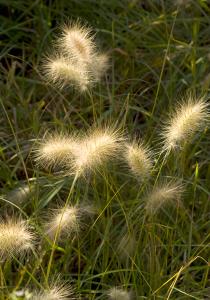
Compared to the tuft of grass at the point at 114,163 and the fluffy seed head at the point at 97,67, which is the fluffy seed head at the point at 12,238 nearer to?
the tuft of grass at the point at 114,163

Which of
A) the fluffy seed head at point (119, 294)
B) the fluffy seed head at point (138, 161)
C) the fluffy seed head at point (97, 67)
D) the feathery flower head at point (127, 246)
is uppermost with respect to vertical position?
the fluffy seed head at point (97, 67)

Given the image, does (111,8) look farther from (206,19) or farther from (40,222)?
(40,222)

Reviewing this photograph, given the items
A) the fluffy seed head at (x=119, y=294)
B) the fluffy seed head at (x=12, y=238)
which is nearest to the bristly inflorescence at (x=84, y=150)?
the fluffy seed head at (x=12, y=238)

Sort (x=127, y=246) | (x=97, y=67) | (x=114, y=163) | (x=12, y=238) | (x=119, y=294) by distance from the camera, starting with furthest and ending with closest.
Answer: (x=114, y=163) < (x=97, y=67) < (x=127, y=246) < (x=119, y=294) < (x=12, y=238)

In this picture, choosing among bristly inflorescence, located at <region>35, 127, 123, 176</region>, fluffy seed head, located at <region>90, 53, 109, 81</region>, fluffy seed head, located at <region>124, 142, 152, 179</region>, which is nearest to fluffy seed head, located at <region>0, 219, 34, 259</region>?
bristly inflorescence, located at <region>35, 127, 123, 176</region>

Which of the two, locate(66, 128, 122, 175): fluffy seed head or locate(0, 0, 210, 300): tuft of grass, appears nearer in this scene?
locate(66, 128, 122, 175): fluffy seed head

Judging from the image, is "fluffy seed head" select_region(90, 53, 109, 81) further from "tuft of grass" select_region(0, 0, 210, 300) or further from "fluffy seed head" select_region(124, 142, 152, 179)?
"fluffy seed head" select_region(124, 142, 152, 179)

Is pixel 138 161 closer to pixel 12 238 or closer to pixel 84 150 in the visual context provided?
pixel 84 150

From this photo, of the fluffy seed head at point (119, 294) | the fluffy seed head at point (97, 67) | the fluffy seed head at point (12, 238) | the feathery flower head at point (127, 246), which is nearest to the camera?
the fluffy seed head at point (12, 238)

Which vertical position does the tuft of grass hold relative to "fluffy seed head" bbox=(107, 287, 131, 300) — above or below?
above

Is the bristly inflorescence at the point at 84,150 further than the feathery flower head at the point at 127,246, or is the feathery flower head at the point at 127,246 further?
the feathery flower head at the point at 127,246

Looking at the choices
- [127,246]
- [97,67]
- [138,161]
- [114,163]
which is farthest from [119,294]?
[97,67]

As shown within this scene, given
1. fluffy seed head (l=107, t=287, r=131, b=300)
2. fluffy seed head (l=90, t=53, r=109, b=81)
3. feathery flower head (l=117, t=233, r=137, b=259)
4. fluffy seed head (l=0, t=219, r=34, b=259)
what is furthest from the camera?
fluffy seed head (l=90, t=53, r=109, b=81)

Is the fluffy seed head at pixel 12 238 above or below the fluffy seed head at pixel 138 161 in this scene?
below
